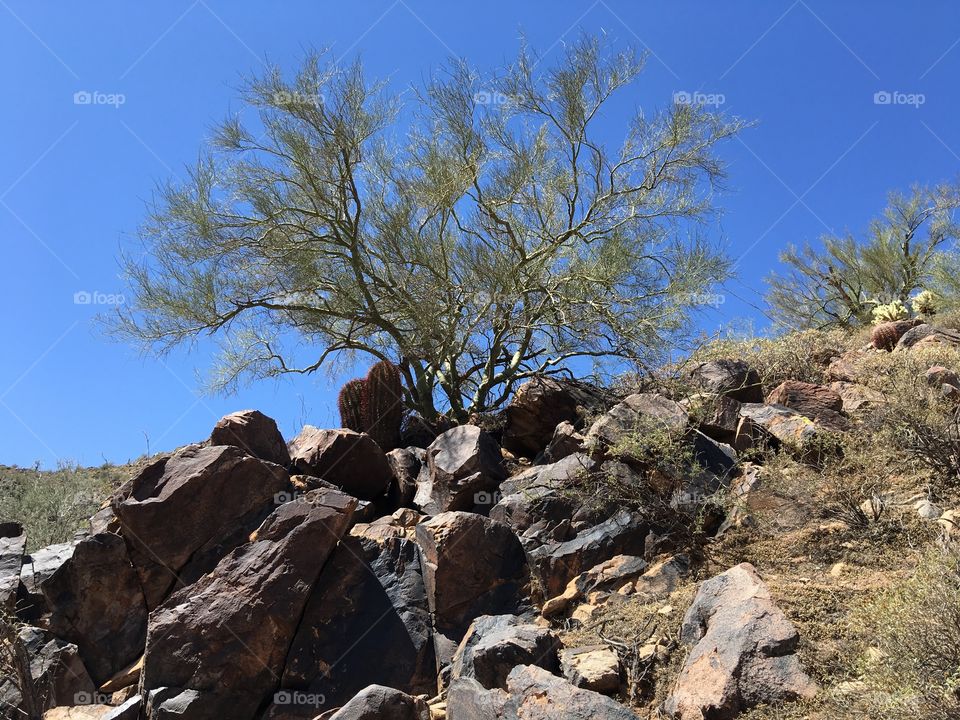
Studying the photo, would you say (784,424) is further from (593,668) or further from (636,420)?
(593,668)

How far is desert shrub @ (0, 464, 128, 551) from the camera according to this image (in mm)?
10469

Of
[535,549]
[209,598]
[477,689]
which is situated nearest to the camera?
[477,689]

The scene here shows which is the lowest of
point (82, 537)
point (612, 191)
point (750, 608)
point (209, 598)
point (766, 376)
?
point (750, 608)

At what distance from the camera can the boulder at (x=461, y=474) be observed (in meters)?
8.38

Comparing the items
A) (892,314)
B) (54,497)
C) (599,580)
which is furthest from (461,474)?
(892,314)

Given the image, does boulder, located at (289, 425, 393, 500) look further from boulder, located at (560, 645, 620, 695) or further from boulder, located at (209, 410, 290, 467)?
boulder, located at (560, 645, 620, 695)

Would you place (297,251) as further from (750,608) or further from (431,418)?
(750,608)

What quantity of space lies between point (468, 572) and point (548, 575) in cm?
67

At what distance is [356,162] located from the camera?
11.9m

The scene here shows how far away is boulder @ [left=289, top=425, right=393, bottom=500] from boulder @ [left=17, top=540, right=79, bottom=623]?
8.14 feet

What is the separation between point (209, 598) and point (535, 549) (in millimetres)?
2757

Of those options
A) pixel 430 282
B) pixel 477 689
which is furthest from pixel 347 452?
pixel 477 689

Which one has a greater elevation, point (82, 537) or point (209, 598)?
point (82, 537)

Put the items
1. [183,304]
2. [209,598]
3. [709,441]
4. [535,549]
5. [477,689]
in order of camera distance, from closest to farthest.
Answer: [477,689] < [209,598] < [535,549] < [709,441] < [183,304]
